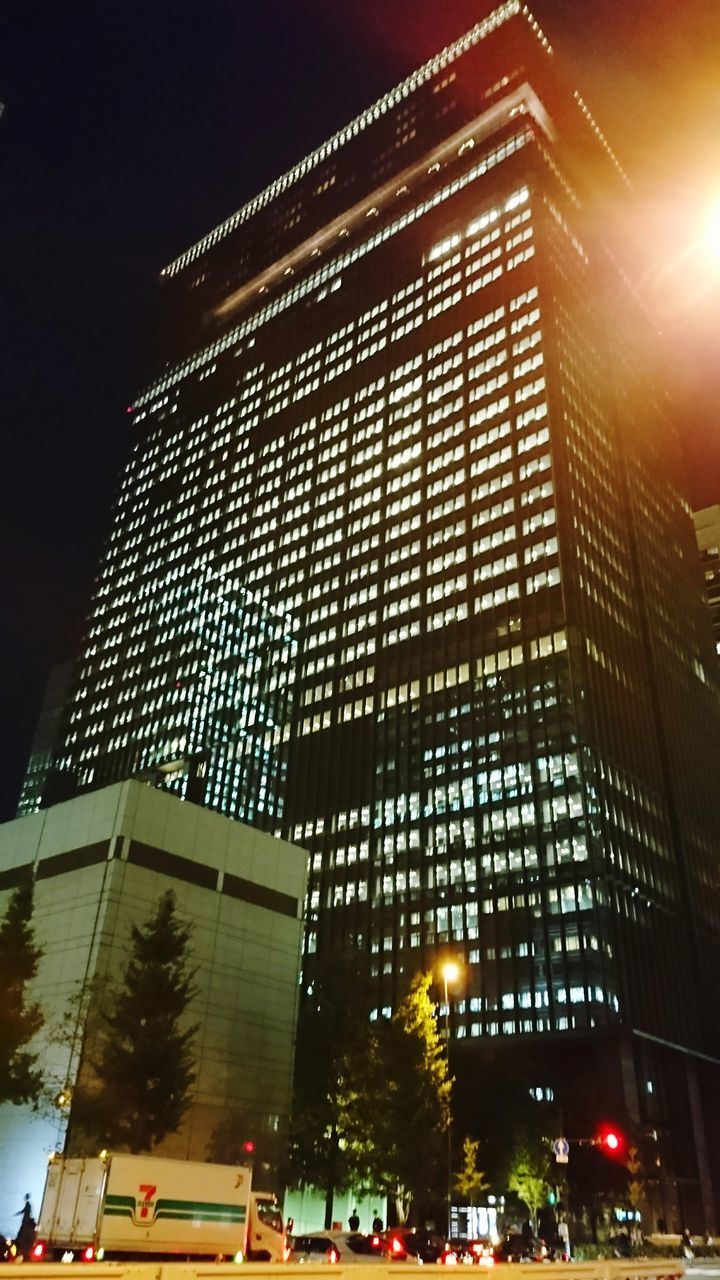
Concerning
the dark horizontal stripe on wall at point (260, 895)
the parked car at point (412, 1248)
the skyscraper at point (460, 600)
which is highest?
the skyscraper at point (460, 600)

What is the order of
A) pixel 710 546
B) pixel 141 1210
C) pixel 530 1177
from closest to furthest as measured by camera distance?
pixel 141 1210 < pixel 530 1177 < pixel 710 546

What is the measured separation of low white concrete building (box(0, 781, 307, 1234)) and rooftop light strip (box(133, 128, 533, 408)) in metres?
126

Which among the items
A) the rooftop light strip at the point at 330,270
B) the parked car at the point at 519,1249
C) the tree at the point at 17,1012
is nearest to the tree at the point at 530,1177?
the parked car at the point at 519,1249

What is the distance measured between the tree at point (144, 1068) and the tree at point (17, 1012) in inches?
114

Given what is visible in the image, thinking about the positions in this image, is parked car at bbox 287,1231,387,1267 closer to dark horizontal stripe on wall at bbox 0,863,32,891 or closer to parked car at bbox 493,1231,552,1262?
parked car at bbox 493,1231,552,1262

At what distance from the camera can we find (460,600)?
347ft

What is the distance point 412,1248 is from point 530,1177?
36062 millimetres

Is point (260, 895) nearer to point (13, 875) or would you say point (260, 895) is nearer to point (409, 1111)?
point (13, 875)

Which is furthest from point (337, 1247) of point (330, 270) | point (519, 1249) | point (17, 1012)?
point (330, 270)

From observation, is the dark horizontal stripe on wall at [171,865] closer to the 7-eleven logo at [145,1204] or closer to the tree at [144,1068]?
the tree at [144,1068]

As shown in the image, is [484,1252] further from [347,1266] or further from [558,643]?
[558,643]

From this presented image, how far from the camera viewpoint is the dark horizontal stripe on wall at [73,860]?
4728 centimetres

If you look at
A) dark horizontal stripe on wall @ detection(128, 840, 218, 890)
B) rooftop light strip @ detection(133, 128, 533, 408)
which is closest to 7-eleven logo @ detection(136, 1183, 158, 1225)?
dark horizontal stripe on wall @ detection(128, 840, 218, 890)

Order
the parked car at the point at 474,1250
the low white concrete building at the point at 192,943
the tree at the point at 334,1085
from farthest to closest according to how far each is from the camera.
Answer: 1. the tree at the point at 334,1085
2. the low white concrete building at the point at 192,943
3. the parked car at the point at 474,1250
